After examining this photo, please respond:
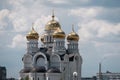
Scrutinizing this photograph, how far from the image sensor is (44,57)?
62.8 m

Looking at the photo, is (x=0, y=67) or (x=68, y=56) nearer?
(x=68, y=56)

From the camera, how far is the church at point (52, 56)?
61.3 m

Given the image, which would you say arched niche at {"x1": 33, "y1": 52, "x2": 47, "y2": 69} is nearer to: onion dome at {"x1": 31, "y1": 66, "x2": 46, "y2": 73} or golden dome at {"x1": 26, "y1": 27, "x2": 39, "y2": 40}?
onion dome at {"x1": 31, "y1": 66, "x2": 46, "y2": 73}

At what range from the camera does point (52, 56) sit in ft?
A: 206

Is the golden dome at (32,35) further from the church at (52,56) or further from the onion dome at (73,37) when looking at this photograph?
the onion dome at (73,37)

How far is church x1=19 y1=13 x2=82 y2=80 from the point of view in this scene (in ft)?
201

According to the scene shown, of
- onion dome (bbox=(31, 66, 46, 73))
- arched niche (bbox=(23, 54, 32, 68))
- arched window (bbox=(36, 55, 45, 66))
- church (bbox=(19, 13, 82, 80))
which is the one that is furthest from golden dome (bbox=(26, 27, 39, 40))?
onion dome (bbox=(31, 66, 46, 73))

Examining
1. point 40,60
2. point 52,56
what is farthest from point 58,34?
point 40,60

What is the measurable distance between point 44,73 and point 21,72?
310cm

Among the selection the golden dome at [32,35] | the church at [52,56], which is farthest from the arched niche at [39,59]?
the golden dome at [32,35]

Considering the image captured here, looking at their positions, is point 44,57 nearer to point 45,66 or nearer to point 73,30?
point 45,66

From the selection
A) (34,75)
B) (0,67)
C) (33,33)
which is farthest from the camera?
(0,67)

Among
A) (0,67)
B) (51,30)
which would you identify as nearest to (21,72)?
(51,30)

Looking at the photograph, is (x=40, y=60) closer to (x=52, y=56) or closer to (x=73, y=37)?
(x=52, y=56)
